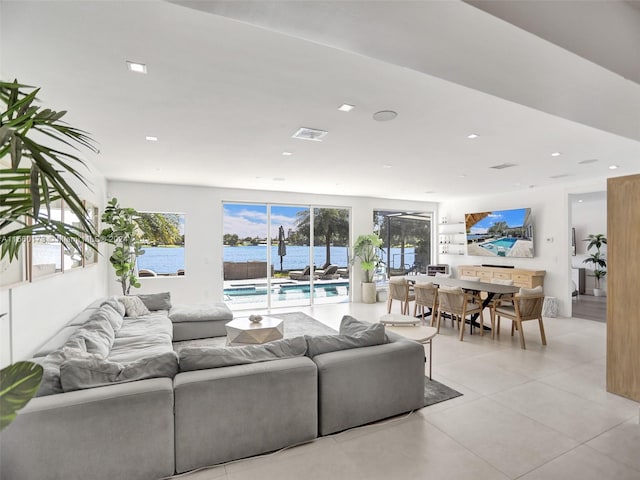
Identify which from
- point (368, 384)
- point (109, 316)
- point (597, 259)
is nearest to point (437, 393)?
point (368, 384)

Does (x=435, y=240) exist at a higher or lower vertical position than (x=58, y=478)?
higher

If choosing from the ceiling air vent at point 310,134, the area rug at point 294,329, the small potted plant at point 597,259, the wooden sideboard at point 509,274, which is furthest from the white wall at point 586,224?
the ceiling air vent at point 310,134

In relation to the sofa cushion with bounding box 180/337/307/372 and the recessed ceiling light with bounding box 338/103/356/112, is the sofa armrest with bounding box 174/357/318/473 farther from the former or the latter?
the recessed ceiling light with bounding box 338/103/356/112

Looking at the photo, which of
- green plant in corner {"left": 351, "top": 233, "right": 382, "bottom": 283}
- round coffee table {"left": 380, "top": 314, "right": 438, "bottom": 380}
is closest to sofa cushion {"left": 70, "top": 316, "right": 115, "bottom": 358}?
round coffee table {"left": 380, "top": 314, "right": 438, "bottom": 380}

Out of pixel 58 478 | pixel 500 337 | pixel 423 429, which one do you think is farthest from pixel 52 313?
pixel 500 337

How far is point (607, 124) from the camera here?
2.66 metres

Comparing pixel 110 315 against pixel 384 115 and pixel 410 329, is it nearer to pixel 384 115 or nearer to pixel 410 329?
pixel 410 329

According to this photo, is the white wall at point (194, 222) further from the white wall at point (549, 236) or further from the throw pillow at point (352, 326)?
the white wall at point (549, 236)

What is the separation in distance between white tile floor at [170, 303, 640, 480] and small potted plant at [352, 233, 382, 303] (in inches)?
176

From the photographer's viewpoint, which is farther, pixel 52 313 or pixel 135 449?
pixel 52 313

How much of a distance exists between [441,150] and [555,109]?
76.2 inches

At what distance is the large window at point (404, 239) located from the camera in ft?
30.3

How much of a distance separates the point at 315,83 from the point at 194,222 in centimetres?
528

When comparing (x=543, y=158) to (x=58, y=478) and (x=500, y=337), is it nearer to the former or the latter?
(x=500, y=337)
